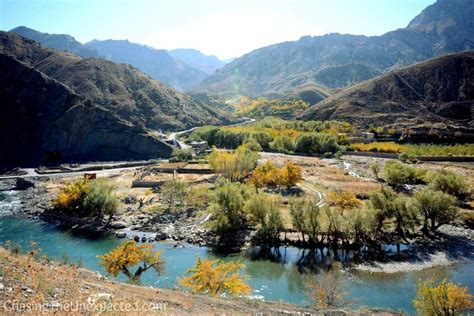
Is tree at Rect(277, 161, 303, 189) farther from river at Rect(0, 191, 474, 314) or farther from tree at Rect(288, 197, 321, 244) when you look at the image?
river at Rect(0, 191, 474, 314)

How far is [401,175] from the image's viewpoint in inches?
2729

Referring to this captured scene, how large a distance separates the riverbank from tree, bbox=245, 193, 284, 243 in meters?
19.7

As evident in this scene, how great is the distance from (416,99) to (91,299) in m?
164

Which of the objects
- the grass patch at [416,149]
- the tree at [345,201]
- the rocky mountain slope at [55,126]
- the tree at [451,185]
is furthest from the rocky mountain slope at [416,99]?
the tree at [345,201]

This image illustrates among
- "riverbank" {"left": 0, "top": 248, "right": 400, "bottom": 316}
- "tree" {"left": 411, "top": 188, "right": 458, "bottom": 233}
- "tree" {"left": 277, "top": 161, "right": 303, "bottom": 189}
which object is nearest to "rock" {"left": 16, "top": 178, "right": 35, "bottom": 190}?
"tree" {"left": 277, "top": 161, "right": 303, "bottom": 189}

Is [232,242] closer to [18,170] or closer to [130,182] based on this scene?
[130,182]

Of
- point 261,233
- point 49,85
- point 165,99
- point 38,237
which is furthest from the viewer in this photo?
point 165,99

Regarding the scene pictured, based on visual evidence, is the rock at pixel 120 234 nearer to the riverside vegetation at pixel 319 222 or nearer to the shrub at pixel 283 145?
the riverside vegetation at pixel 319 222

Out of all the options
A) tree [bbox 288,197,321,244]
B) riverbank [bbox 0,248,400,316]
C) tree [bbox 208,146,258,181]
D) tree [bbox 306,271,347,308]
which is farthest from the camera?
tree [bbox 208,146,258,181]

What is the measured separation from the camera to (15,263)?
2220 centimetres

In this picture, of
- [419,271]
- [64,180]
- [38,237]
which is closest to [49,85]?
[64,180]

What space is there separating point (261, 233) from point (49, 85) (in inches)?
4147

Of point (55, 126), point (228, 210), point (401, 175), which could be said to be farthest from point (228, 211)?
point (55, 126)

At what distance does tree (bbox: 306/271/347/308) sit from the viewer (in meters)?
29.0
